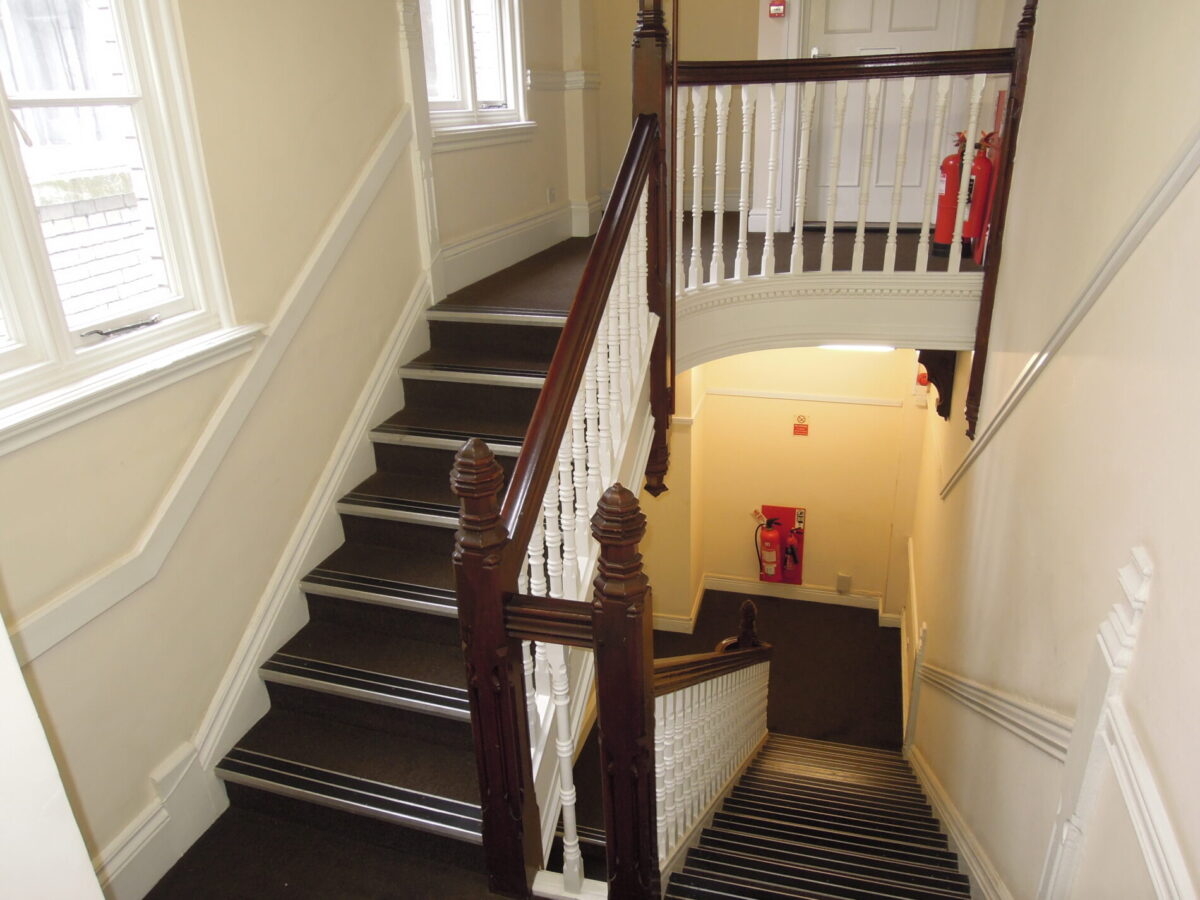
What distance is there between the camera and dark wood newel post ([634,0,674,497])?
3.02 m

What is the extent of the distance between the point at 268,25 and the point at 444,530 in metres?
1.87

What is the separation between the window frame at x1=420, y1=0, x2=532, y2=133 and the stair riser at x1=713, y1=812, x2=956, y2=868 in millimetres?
3464

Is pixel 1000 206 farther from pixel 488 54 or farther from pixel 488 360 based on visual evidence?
pixel 488 54

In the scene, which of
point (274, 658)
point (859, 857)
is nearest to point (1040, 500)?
point (859, 857)

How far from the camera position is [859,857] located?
306 cm

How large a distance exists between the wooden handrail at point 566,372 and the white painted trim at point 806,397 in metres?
4.33

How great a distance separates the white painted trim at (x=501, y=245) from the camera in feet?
13.5

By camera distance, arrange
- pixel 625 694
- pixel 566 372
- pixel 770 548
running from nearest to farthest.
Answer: pixel 625 694
pixel 566 372
pixel 770 548

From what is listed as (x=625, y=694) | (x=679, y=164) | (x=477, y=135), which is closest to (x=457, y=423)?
(x=679, y=164)

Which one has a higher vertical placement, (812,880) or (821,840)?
(812,880)

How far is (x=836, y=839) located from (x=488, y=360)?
2.52m

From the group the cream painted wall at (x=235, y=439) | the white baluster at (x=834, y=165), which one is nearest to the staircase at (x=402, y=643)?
the cream painted wall at (x=235, y=439)

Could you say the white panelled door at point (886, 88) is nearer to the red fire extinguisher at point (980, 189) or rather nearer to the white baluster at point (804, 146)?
the red fire extinguisher at point (980, 189)

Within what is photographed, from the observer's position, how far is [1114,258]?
6.44ft
